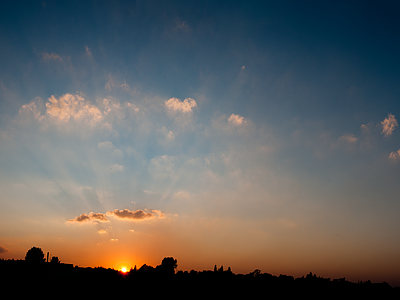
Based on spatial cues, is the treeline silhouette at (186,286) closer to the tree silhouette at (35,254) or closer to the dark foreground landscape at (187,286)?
the dark foreground landscape at (187,286)

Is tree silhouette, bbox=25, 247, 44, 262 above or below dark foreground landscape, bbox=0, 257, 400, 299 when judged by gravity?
below

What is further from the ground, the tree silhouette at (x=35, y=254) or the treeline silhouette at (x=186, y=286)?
the treeline silhouette at (x=186, y=286)

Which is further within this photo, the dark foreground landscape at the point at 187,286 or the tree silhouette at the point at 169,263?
the tree silhouette at the point at 169,263

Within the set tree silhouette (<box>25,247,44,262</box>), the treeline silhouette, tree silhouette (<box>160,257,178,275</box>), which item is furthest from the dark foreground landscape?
tree silhouette (<box>25,247,44,262</box>)

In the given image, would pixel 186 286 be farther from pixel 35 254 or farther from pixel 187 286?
pixel 35 254

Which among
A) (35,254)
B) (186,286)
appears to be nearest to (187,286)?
(186,286)

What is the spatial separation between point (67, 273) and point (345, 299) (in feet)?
178

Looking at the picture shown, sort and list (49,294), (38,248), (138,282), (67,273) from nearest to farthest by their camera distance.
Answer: (49,294)
(67,273)
(138,282)
(38,248)

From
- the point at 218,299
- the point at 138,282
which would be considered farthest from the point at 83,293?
the point at 218,299

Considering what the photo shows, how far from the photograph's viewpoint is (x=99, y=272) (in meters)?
52.8

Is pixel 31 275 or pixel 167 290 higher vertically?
pixel 31 275

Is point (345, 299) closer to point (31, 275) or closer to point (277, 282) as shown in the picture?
point (277, 282)

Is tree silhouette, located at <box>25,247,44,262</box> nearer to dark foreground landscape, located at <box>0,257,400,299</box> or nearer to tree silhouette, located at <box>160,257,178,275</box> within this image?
tree silhouette, located at <box>160,257,178,275</box>

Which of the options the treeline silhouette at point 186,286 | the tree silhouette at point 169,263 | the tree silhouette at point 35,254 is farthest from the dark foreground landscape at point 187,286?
the tree silhouette at point 35,254
